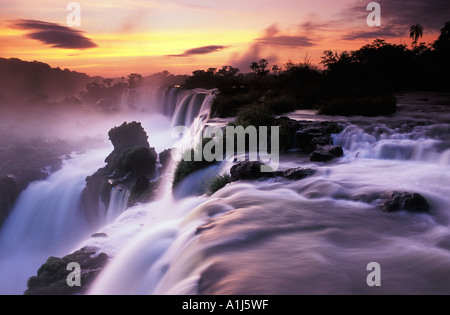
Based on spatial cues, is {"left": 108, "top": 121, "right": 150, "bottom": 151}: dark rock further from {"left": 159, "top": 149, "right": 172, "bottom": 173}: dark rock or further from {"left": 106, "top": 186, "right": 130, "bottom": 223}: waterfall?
{"left": 106, "top": 186, "right": 130, "bottom": 223}: waterfall

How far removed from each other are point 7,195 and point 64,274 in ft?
74.0

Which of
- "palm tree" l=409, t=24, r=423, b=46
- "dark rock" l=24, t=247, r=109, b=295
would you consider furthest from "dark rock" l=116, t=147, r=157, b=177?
"palm tree" l=409, t=24, r=423, b=46

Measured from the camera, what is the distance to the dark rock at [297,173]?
Answer: 6680 millimetres

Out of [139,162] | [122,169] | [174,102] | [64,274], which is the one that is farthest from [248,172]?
[174,102]

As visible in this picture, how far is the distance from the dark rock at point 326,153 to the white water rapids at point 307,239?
276 mm

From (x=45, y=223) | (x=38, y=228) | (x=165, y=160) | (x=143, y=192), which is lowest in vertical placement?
(x=38, y=228)

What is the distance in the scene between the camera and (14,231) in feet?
74.1

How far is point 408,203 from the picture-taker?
4926 millimetres

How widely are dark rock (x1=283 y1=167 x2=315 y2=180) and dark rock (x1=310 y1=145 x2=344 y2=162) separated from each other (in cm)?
116

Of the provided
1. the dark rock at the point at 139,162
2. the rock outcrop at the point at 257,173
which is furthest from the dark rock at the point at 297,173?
the dark rock at the point at 139,162

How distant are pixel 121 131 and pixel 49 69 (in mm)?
102162

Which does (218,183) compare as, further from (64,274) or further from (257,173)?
(64,274)
